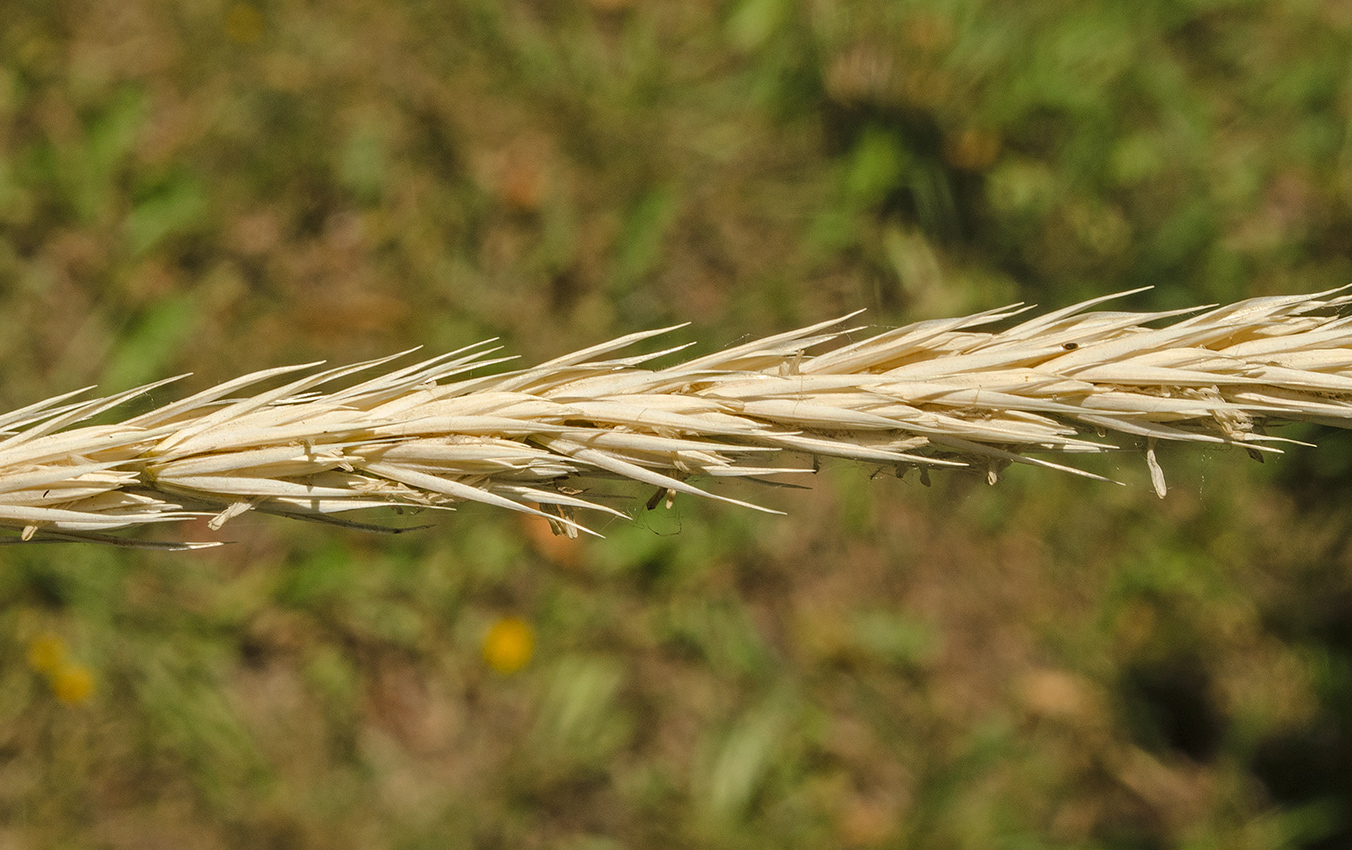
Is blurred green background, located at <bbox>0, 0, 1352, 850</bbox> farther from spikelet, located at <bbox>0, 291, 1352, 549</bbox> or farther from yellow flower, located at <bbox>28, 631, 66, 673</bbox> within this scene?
spikelet, located at <bbox>0, 291, 1352, 549</bbox>

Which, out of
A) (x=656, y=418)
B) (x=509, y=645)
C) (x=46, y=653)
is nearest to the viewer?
(x=656, y=418)

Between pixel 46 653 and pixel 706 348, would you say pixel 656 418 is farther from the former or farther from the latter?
pixel 46 653

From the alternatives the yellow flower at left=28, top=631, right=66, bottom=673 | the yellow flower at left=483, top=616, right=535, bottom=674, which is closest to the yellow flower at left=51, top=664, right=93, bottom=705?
the yellow flower at left=28, top=631, right=66, bottom=673

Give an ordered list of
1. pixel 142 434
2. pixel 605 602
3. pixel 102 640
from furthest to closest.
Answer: pixel 605 602
pixel 102 640
pixel 142 434

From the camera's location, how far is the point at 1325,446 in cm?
205

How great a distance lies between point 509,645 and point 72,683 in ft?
2.71

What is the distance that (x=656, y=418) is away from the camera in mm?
609

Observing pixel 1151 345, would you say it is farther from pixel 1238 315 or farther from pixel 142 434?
pixel 142 434

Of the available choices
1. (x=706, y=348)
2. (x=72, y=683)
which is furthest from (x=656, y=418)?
(x=72, y=683)

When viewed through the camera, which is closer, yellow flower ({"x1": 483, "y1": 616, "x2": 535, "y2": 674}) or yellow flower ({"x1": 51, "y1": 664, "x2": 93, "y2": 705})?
yellow flower ({"x1": 51, "y1": 664, "x2": 93, "y2": 705})

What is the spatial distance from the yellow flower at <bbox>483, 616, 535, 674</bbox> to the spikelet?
1383 mm

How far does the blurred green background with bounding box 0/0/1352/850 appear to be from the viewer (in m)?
1.94

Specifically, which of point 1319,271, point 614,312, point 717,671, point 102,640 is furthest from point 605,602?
point 1319,271

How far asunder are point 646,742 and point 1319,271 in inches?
70.0
